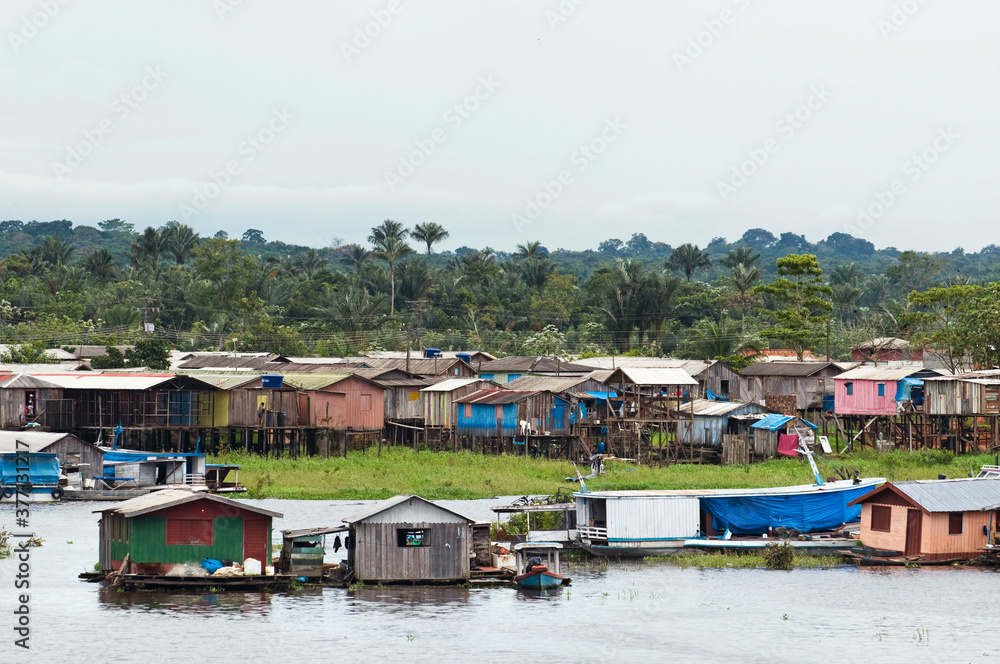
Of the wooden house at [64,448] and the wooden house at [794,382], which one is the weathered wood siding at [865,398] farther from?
the wooden house at [64,448]

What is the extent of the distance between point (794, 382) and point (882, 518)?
127ft

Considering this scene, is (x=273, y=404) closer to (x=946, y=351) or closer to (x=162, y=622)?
(x=162, y=622)

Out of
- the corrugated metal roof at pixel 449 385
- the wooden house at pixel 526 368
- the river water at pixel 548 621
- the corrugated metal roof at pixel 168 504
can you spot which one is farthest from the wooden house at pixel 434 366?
the corrugated metal roof at pixel 168 504

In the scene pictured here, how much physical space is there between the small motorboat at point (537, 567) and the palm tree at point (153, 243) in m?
97.4

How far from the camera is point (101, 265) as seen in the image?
400 feet

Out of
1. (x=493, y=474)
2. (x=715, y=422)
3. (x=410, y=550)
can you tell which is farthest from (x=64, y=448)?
(x=715, y=422)

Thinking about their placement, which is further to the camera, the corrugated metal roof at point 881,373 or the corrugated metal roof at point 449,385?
the corrugated metal roof at point 449,385

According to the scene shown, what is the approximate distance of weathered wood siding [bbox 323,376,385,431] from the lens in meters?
68.9

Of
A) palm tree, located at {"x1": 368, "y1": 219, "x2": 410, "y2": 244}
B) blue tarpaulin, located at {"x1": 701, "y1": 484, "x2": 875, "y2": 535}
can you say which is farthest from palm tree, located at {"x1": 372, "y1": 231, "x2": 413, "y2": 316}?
blue tarpaulin, located at {"x1": 701, "y1": 484, "x2": 875, "y2": 535}

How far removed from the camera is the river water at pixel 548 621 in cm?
2941

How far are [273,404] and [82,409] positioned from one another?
9658mm

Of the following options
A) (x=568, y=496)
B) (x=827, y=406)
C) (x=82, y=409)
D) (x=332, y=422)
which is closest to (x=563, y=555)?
(x=568, y=496)

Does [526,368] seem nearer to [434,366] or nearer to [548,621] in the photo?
[434,366]

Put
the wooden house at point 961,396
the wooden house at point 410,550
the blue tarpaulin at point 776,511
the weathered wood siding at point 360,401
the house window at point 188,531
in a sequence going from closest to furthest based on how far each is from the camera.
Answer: the house window at point 188,531 < the wooden house at point 410,550 < the blue tarpaulin at point 776,511 < the wooden house at point 961,396 < the weathered wood siding at point 360,401
